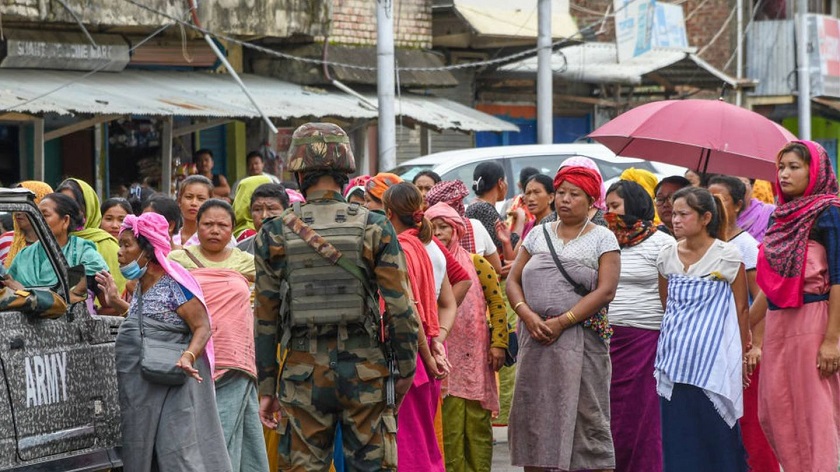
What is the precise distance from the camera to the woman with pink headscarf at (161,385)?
6.56 metres

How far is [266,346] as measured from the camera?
19.2 feet

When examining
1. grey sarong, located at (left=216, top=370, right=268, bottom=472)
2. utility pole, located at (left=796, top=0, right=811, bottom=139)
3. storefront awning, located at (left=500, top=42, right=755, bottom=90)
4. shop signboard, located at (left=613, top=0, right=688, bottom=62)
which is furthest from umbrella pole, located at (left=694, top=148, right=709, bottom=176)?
utility pole, located at (left=796, top=0, right=811, bottom=139)

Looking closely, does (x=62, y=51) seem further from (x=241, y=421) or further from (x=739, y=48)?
(x=739, y=48)

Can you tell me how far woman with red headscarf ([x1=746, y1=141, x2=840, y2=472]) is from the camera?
7.07 meters

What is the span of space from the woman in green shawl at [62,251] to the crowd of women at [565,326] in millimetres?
11

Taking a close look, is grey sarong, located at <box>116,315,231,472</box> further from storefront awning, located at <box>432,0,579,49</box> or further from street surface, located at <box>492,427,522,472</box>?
storefront awning, located at <box>432,0,579,49</box>

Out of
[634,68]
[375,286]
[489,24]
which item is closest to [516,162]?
[489,24]

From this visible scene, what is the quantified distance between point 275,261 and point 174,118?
11.9m

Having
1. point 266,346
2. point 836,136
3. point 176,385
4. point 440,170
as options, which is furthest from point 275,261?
point 836,136

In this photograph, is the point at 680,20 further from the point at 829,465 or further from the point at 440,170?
the point at 829,465

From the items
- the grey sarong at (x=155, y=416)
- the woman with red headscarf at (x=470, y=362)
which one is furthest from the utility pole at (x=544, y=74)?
the grey sarong at (x=155, y=416)

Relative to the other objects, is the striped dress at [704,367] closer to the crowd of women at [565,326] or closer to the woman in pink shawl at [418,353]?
the crowd of women at [565,326]

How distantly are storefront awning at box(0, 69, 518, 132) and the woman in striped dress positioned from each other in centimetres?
741

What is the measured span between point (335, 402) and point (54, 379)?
1.21 meters
